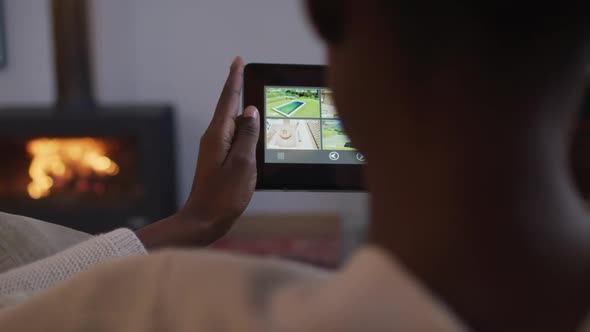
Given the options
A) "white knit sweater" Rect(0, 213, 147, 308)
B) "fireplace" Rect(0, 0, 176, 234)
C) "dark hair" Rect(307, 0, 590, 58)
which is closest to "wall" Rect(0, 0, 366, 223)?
"fireplace" Rect(0, 0, 176, 234)

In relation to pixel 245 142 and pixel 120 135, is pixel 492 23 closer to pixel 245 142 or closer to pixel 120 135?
pixel 245 142

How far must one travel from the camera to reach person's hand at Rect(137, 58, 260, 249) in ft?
2.27

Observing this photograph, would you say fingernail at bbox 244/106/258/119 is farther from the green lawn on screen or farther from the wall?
the wall

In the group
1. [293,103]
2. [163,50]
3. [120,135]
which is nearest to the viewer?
[293,103]

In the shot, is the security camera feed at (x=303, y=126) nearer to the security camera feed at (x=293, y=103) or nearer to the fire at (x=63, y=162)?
the security camera feed at (x=293, y=103)

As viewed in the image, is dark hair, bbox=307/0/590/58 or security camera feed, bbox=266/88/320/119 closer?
dark hair, bbox=307/0/590/58

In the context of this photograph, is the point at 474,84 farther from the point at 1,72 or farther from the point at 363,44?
the point at 1,72

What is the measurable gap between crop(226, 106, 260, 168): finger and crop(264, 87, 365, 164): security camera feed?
0.05ft

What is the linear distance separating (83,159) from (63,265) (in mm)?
1900

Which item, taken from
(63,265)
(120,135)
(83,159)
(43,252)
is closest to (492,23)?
(63,265)

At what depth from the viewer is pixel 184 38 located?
248cm

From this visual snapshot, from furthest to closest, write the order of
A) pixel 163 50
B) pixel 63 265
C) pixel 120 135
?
1. pixel 163 50
2. pixel 120 135
3. pixel 63 265

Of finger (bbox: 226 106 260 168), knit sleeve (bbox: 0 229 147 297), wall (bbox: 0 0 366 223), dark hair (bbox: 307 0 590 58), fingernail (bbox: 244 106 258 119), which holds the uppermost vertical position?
wall (bbox: 0 0 366 223)

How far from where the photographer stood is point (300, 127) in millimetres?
659
